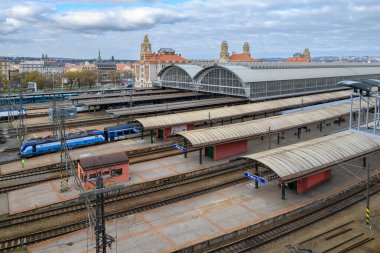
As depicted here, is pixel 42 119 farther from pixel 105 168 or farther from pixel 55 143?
pixel 105 168

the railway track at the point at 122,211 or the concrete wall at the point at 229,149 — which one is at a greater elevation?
the concrete wall at the point at 229,149

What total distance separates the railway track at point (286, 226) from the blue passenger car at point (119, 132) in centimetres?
2735

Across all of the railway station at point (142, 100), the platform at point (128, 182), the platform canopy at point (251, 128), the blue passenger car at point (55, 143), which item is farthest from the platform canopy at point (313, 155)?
the railway station at point (142, 100)

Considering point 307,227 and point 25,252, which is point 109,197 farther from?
point 307,227

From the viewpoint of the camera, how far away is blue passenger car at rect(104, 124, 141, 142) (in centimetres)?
4648

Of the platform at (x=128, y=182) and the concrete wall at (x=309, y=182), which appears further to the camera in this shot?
the concrete wall at (x=309, y=182)

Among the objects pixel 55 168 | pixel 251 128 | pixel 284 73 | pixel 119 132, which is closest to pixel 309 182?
pixel 251 128

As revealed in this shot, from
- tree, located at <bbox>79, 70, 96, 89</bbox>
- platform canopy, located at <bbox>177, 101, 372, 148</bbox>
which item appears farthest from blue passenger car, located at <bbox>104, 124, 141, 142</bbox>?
tree, located at <bbox>79, 70, 96, 89</bbox>

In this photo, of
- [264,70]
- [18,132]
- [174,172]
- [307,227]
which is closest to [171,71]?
[264,70]

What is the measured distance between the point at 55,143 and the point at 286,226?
2997cm

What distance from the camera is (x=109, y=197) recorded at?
28.5m

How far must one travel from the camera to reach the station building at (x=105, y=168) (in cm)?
3002

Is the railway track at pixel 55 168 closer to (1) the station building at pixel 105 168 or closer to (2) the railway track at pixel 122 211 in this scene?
(1) the station building at pixel 105 168

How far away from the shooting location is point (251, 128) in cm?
3944
